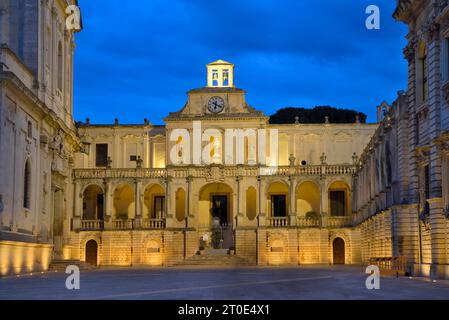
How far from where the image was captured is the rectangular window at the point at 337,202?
217 feet

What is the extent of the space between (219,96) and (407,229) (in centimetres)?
3414

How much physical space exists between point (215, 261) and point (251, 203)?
10320mm

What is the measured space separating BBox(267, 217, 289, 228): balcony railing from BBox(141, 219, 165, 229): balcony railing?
8.89 m

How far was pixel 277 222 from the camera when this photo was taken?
205 ft

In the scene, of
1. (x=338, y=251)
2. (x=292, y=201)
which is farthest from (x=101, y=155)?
(x=338, y=251)

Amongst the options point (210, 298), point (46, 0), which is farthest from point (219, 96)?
point (210, 298)

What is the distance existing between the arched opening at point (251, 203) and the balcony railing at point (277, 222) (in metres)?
2.81

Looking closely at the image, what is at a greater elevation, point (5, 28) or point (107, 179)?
point (5, 28)

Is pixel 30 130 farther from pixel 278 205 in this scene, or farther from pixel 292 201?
pixel 278 205

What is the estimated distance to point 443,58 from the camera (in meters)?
28.6

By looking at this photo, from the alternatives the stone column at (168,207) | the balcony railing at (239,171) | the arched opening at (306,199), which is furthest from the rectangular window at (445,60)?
the arched opening at (306,199)

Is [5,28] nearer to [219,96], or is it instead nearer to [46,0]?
[46,0]

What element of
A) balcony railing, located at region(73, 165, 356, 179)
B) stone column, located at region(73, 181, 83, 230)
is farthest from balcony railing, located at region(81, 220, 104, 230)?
balcony railing, located at region(73, 165, 356, 179)

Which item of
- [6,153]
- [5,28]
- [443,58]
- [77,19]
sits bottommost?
[6,153]
